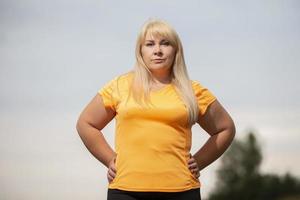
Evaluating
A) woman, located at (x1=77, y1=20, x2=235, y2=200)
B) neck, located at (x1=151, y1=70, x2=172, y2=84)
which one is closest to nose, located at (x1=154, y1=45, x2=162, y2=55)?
woman, located at (x1=77, y1=20, x2=235, y2=200)

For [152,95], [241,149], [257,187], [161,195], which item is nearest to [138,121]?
[152,95]

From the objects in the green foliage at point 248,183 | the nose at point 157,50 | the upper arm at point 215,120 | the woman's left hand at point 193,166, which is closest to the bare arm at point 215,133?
the upper arm at point 215,120

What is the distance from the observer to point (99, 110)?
3.57 metres

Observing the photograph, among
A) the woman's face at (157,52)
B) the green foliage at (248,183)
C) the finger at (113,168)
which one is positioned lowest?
the green foliage at (248,183)

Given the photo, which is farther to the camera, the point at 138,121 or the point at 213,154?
the point at 213,154

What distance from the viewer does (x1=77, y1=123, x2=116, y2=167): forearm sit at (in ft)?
11.9

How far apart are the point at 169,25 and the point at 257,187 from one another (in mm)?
6047

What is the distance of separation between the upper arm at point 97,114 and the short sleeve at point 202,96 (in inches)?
18.7

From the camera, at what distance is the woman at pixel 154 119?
328cm

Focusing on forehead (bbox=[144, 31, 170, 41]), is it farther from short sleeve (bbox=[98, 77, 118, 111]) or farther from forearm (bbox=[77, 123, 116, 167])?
forearm (bbox=[77, 123, 116, 167])

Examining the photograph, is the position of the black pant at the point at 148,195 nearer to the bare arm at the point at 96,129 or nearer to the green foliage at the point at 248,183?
the bare arm at the point at 96,129

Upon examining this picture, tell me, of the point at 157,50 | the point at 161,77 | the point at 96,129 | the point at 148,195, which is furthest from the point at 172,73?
the point at 148,195

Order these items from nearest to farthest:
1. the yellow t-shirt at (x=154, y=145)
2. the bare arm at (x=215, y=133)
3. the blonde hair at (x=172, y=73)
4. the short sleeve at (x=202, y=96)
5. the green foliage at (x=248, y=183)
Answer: the yellow t-shirt at (x=154, y=145) → the blonde hair at (x=172, y=73) → the short sleeve at (x=202, y=96) → the bare arm at (x=215, y=133) → the green foliage at (x=248, y=183)

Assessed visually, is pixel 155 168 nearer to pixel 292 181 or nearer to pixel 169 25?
pixel 169 25
